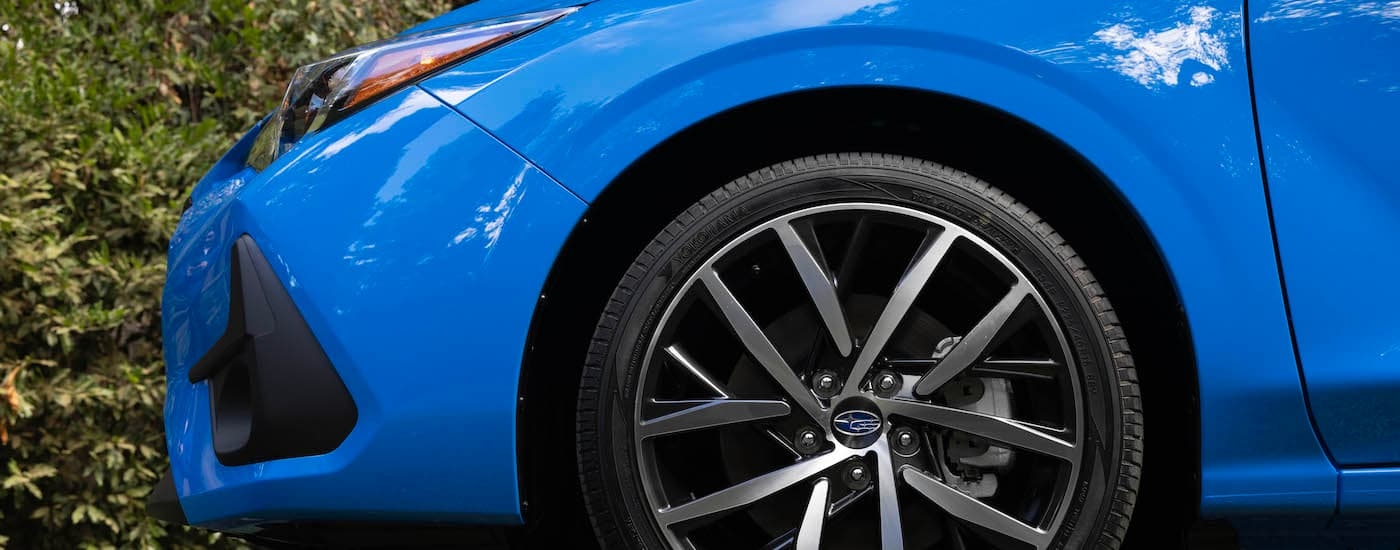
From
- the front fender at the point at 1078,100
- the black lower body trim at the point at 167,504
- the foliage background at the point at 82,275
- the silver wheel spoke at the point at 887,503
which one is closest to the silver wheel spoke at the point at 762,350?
the silver wheel spoke at the point at 887,503

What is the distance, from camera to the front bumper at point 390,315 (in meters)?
1.30

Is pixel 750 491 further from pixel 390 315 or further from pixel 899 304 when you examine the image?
pixel 390 315

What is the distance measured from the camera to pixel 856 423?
137cm

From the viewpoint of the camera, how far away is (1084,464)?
4.51 ft

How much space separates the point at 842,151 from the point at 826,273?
23 cm

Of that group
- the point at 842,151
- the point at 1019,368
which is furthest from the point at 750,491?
the point at 842,151

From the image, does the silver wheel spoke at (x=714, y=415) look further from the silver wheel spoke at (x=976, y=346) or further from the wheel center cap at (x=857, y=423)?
the silver wheel spoke at (x=976, y=346)

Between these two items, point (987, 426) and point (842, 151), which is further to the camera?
point (842, 151)

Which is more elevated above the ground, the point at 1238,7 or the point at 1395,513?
the point at 1238,7

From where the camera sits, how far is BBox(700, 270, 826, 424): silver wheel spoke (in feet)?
4.42

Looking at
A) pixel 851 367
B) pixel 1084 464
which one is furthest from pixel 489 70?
pixel 1084 464

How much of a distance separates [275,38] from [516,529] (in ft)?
7.62

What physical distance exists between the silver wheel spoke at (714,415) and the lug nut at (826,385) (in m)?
0.05

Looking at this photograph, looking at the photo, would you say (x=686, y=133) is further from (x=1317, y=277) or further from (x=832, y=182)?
(x=1317, y=277)
